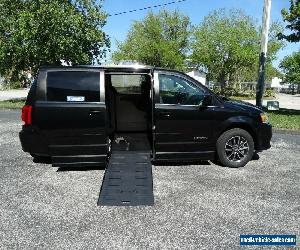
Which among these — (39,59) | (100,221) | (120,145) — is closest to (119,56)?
(39,59)

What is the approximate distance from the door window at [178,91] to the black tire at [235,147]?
91 cm

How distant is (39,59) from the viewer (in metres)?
18.4

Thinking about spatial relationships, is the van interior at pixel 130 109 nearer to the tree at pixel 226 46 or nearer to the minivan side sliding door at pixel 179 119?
the minivan side sliding door at pixel 179 119

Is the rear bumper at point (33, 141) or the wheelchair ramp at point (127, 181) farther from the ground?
the rear bumper at point (33, 141)

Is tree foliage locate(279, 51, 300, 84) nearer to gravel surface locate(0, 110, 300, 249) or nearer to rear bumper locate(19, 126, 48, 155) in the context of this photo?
gravel surface locate(0, 110, 300, 249)

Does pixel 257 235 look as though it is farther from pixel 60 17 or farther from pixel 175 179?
pixel 60 17

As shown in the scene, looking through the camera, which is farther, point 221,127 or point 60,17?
point 60,17

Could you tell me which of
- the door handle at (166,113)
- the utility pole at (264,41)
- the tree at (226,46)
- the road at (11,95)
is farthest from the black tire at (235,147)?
the tree at (226,46)

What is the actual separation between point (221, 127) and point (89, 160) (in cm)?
254

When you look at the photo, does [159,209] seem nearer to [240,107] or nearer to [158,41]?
[240,107]

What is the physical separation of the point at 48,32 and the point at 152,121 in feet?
43.8

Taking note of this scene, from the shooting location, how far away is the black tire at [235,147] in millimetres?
6426

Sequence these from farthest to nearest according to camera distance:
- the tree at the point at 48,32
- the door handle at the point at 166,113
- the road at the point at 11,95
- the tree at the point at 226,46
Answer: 1. the tree at the point at 226,46
2. the road at the point at 11,95
3. the tree at the point at 48,32
4. the door handle at the point at 166,113

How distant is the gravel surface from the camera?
3789 mm
